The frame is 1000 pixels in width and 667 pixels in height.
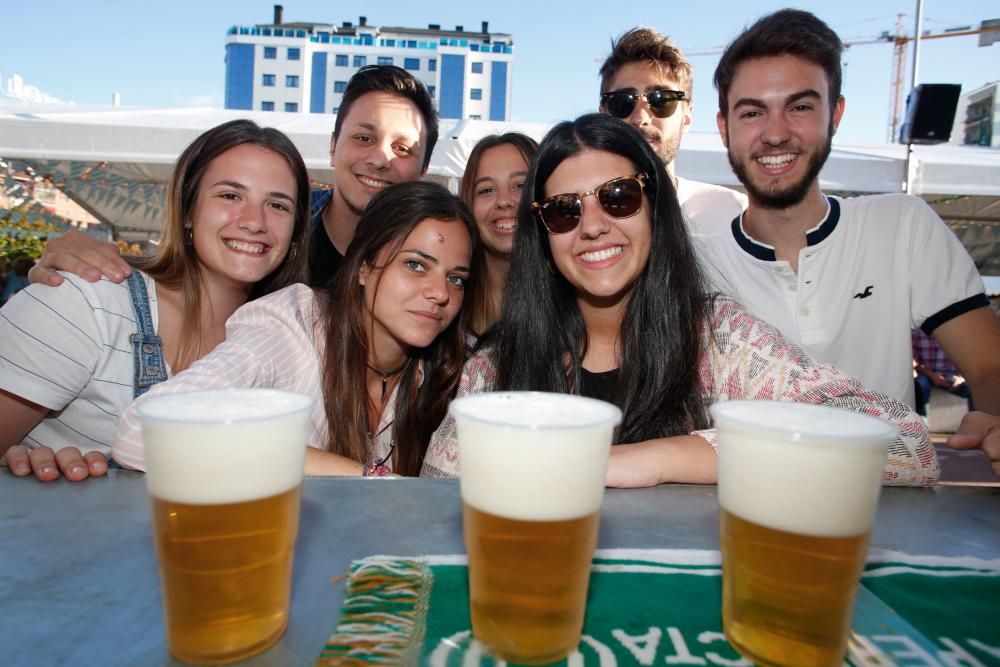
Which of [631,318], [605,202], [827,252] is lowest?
[631,318]

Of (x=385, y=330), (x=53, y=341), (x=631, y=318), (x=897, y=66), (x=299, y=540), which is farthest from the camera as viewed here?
(x=897, y=66)

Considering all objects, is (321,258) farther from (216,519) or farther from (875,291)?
(216,519)

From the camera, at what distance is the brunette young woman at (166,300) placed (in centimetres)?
191

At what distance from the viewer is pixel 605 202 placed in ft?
6.81

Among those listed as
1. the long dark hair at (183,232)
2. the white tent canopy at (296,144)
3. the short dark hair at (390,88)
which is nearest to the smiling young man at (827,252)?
the short dark hair at (390,88)

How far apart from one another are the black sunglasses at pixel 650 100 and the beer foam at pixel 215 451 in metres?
3.12

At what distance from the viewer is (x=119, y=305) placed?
2082 mm

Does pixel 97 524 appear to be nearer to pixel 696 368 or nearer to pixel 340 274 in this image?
pixel 340 274

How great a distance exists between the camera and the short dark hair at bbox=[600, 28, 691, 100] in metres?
3.41

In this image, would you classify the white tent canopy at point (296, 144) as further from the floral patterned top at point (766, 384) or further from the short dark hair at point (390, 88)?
the floral patterned top at point (766, 384)

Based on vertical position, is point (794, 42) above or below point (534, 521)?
above

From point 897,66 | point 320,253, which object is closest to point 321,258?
point 320,253

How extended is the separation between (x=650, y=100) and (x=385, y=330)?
79.1 inches

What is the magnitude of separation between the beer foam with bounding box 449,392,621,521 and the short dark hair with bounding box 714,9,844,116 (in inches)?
96.6
